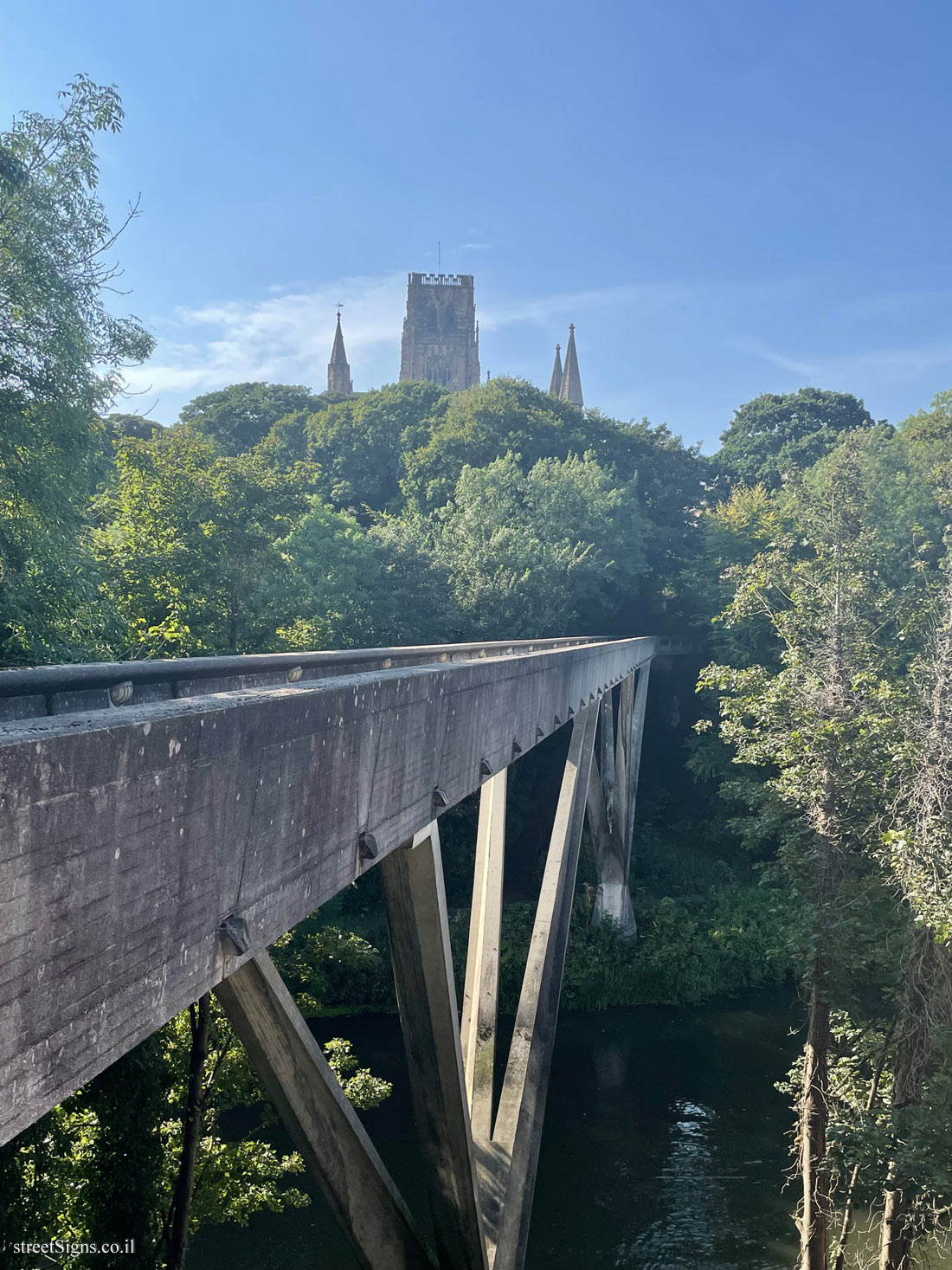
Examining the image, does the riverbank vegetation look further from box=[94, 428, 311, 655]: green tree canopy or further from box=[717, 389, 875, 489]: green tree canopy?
box=[717, 389, 875, 489]: green tree canopy

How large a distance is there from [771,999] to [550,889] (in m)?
14.9

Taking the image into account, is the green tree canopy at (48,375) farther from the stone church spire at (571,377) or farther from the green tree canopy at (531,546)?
the stone church spire at (571,377)

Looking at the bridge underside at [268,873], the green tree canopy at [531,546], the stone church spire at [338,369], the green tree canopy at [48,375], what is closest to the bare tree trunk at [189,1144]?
the bridge underside at [268,873]

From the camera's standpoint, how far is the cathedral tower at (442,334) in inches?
3681

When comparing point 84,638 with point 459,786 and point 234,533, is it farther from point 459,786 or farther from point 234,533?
point 234,533

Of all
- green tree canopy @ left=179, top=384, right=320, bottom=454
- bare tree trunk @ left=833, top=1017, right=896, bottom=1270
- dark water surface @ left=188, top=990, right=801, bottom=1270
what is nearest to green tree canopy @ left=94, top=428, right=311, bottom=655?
dark water surface @ left=188, top=990, right=801, bottom=1270

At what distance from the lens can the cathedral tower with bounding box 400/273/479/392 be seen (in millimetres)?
93500

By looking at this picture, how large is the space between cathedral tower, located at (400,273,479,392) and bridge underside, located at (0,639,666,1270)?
9155 centimetres

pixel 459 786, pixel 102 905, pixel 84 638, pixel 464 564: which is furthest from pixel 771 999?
pixel 102 905

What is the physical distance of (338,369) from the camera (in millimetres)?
90688

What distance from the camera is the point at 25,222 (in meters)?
9.94

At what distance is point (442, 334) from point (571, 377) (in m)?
14.7

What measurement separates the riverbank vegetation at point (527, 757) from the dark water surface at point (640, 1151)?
3.21 ft

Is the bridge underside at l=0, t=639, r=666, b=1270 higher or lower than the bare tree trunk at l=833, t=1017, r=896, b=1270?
higher
